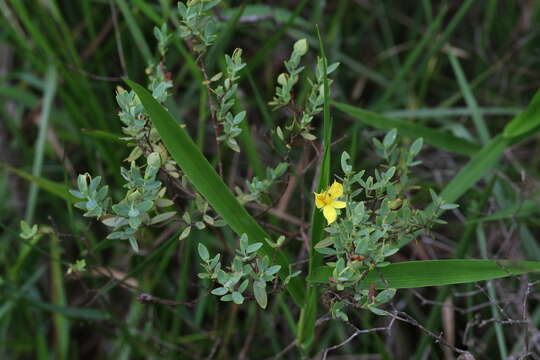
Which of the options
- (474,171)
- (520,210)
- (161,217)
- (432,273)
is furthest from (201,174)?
(520,210)

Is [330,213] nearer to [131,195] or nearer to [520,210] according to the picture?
[131,195]

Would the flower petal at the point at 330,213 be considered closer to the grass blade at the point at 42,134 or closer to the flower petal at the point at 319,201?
the flower petal at the point at 319,201

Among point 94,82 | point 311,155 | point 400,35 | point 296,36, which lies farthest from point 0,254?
point 400,35

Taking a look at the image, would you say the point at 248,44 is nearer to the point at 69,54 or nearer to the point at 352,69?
the point at 352,69

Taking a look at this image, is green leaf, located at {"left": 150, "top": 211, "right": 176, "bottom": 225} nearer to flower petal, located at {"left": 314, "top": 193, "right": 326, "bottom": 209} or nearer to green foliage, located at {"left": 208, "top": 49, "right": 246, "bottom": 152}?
green foliage, located at {"left": 208, "top": 49, "right": 246, "bottom": 152}

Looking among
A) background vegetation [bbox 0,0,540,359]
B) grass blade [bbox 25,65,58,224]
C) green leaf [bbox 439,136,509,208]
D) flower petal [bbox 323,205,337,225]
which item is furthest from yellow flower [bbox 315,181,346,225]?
grass blade [bbox 25,65,58,224]

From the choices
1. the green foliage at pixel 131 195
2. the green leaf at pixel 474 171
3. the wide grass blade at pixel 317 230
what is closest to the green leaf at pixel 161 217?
the green foliage at pixel 131 195
